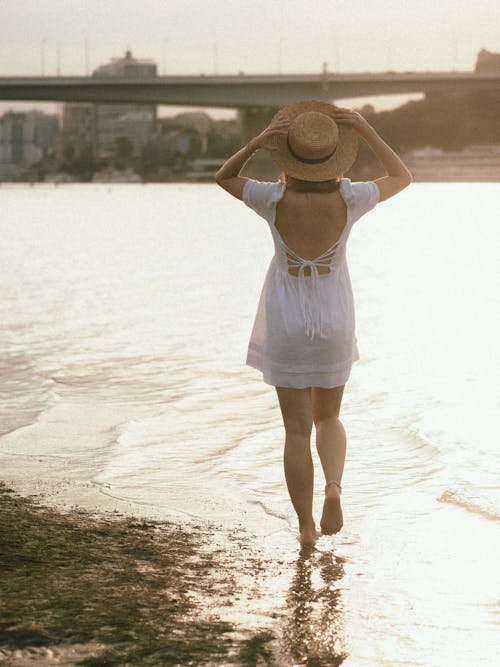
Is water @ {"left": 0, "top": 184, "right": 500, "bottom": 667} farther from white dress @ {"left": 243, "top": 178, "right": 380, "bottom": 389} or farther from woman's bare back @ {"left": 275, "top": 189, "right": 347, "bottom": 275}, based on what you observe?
woman's bare back @ {"left": 275, "top": 189, "right": 347, "bottom": 275}

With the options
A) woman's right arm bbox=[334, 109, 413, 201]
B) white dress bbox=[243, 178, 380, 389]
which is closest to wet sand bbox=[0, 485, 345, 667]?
white dress bbox=[243, 178, 380, 389]

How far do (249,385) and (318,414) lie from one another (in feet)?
16.4

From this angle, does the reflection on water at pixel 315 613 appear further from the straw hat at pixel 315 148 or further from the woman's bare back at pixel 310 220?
the straw hat at pixel 315 148

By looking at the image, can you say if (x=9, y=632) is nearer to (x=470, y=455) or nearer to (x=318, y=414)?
(x=318, y=414)

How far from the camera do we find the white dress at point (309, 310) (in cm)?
466

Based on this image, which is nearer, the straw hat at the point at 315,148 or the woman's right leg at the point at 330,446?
the straw hat at the point at 315,148

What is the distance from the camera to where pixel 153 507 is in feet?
19.3

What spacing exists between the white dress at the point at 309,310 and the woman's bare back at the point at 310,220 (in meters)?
0.02

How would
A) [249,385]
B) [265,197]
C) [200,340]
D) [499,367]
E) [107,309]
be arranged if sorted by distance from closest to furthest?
[265,197] → [249,385] → [499,367] → [200,340] → [107,309]

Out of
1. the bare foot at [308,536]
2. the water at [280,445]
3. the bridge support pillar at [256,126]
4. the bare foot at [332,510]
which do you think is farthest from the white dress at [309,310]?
the bridge support pillar at [256,126]

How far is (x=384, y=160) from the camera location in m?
4.83

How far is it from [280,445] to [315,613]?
3450mm

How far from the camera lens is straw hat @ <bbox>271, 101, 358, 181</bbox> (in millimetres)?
4512

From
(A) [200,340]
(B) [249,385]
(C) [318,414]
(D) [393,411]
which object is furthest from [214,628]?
(A) [200,340]
